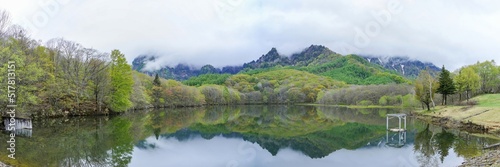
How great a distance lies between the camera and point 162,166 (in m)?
22.7

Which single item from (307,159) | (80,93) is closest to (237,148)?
(307,159)

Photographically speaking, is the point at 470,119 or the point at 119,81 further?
the point at 119,81

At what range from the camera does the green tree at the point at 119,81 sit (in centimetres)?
6738

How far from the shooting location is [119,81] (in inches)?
2665

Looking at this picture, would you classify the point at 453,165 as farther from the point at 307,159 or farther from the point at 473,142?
the point at 473,142

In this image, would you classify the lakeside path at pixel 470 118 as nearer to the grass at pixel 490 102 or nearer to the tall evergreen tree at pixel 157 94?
the grass at pixel 490 102

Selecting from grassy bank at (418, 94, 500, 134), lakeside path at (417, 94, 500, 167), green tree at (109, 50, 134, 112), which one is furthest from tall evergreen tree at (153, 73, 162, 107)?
grassy bank at (418, 94, 500, 134)

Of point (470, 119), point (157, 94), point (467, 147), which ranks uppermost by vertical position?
point (157, 94)

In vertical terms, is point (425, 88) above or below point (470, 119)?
above

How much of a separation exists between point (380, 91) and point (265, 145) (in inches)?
4569

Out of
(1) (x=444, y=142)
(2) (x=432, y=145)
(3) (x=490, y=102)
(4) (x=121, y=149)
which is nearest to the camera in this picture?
(4) (x=121, y=149)

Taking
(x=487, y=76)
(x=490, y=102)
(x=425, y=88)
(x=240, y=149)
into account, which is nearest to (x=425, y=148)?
(x=240, y=149)

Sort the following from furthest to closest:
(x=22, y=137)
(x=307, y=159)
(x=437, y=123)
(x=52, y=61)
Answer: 1. (x=52, y=61)
2. (x=437, y=123)
3. (x=22, y=137)
4. (x=307, y=159)

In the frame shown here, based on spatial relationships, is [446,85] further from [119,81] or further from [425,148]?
[119,81]
